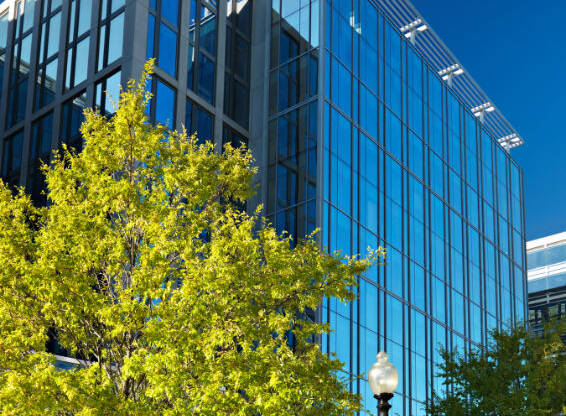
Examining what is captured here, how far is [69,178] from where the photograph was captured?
1712 centimetres

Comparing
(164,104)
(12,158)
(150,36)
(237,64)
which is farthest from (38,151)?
(237,64)

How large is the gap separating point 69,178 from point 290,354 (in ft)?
19.1

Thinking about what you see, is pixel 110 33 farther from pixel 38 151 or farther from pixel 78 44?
pixel 38 151

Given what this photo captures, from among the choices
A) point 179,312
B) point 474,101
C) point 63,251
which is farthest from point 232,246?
point 474,101

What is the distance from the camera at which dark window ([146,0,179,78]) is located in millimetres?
36062

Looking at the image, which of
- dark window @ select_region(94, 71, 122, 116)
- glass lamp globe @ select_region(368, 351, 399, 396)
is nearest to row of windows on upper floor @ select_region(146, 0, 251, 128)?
dark window @ select_region(94, 71, 122, 116)

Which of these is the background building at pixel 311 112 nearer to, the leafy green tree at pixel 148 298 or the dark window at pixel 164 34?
the dark window at pixel 164 34

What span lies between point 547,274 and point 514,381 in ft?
178

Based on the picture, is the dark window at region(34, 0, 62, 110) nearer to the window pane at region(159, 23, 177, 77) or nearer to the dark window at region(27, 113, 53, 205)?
the dark window at region(27, 113, 53, 205)

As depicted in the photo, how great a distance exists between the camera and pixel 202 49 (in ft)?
129

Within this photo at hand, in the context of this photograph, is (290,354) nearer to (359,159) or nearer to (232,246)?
(232,246)

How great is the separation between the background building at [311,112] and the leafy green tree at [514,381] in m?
6.03

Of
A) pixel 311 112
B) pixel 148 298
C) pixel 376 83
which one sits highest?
pixel 376 83

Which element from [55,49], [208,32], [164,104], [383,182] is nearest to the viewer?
[164,104]
